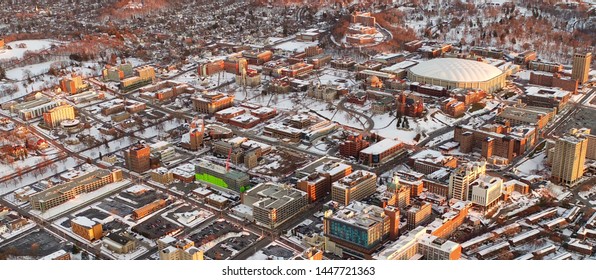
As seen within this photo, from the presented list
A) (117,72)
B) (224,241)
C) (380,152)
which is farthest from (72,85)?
(224,241)

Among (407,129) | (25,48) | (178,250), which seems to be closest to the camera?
(178,250)

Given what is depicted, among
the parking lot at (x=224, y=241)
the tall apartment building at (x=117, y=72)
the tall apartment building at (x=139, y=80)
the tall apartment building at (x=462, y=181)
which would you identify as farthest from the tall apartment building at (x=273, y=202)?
the tall apartment building at (x=117, y=72)

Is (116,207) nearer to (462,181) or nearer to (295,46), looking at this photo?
(462,181)

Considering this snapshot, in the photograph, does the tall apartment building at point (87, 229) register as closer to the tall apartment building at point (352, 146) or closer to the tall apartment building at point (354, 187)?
the tall apartment building at point (354, 187)

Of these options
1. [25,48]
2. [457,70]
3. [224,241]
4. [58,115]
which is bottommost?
[224,241]

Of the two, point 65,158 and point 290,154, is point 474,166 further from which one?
point 65,158
